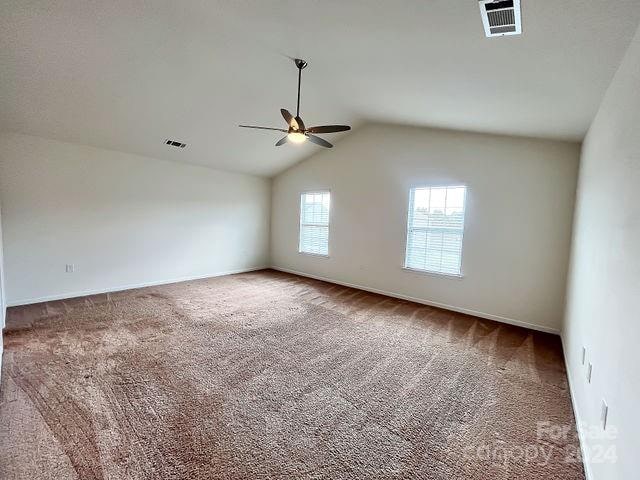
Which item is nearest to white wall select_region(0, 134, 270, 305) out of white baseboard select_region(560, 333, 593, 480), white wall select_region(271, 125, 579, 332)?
white wall select_region(271, 125, 579, 332)

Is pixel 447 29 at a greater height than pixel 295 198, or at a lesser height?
greater

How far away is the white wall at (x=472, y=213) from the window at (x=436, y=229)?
0.13 m

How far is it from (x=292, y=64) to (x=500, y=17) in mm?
2146

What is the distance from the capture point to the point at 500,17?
1.75 m

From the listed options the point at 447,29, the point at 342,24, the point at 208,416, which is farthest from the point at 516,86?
the point at 208,416

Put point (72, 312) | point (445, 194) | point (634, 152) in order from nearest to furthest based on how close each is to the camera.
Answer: point (634, 152) → point (72, 312) → point (445, 194)

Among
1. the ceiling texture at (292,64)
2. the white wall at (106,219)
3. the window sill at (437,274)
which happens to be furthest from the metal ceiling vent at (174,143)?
the window sill at (437,274)

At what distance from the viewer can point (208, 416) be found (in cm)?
205

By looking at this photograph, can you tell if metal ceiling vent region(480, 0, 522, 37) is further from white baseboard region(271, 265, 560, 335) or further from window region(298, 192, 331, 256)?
window region(298, 192, 331, 256)

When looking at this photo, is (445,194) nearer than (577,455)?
No

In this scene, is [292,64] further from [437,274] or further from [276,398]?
[437,274]

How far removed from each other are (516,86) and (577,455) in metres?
2.85

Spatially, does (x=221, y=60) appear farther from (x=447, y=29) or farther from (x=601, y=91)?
(x=601, y=91)

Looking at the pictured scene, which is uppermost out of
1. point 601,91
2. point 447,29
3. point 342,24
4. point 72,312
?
point 342,24
